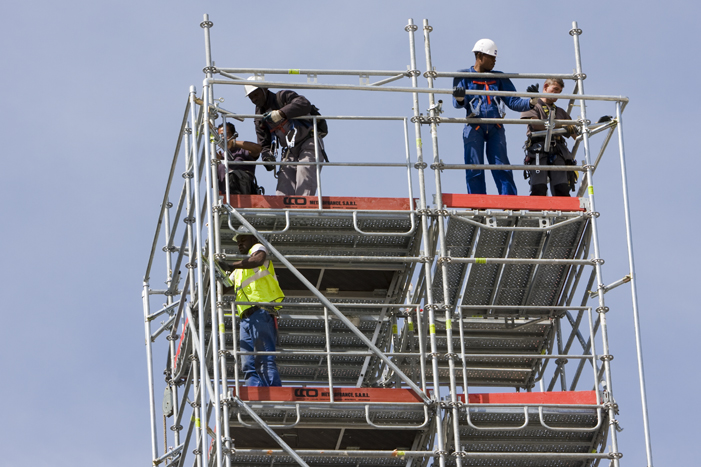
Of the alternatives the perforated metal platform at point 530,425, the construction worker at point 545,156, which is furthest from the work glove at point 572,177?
the perforated metal platform at point 530,425

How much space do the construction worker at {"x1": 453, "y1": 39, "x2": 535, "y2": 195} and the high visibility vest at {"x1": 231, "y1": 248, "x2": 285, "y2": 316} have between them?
3.42 m

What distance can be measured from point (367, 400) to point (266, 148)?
4474 mm

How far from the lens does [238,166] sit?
2434 cm

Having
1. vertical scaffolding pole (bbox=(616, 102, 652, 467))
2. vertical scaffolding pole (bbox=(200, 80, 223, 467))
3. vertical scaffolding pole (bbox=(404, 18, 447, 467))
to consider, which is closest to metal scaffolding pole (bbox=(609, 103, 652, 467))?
vertical scaffolding pole (bbox=(616, 102, 652, 467))

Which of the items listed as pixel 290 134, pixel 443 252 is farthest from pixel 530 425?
pixel 290 134

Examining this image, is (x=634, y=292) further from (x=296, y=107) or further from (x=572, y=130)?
(x=296, y=107)

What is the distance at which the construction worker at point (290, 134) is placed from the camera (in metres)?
23.7

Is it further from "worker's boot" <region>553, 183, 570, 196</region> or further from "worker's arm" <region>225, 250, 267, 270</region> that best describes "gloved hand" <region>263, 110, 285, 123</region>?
"worker's boot" <region>553, 183, 570, 196</region>

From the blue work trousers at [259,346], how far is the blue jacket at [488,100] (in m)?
4.44

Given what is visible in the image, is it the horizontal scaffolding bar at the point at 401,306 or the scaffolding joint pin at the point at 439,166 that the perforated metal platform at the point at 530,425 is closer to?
the horizontal scaffolding bar at the point at 401,306

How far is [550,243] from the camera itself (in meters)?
24.0

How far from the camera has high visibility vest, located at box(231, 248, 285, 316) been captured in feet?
75.0

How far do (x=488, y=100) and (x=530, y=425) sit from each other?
16.1 ft

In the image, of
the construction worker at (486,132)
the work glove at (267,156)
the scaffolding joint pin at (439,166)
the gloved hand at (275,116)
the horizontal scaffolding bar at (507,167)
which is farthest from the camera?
the work glove at (267,156)
